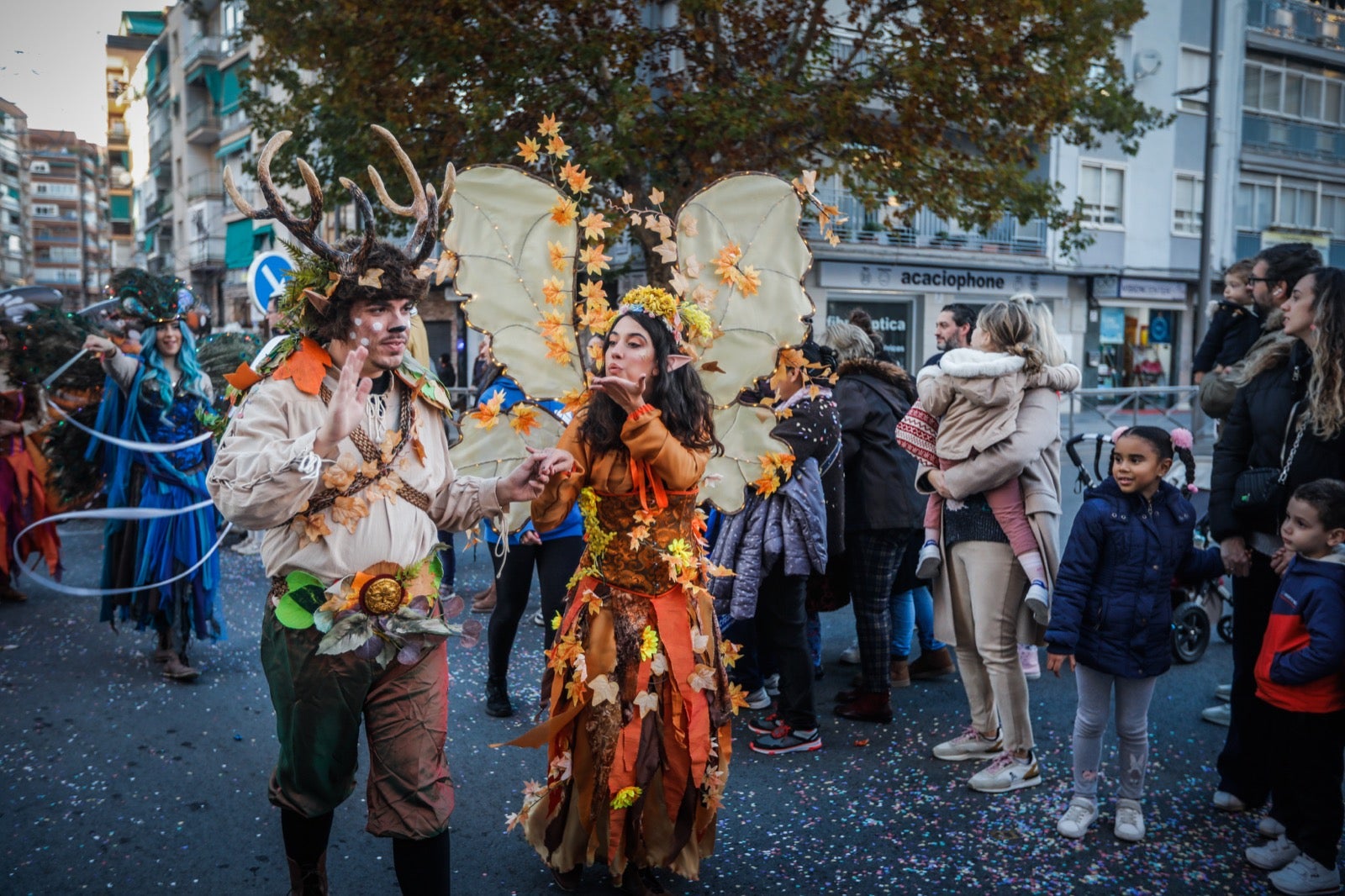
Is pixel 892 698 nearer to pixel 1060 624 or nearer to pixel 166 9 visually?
pixel 1060 624

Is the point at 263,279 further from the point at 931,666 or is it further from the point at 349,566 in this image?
the point at 349,566

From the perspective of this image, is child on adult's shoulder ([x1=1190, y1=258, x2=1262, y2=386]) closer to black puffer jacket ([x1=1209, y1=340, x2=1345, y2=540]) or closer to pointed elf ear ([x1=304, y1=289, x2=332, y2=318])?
black puffer jacket ([x1=1209, y1=340, x2=1345, y2=540])

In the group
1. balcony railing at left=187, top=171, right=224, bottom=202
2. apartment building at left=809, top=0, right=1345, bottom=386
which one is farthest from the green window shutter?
apartment building at left=809, top=0, right=1345, bottom=386

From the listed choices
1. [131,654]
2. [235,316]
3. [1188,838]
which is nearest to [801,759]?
[1188,838]

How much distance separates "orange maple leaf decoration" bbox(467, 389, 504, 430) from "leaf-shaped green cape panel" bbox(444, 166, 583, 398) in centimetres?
12

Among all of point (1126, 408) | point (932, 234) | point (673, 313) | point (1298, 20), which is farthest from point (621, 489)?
point (1298, 20)

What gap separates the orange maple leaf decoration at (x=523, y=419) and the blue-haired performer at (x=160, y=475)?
3.17m

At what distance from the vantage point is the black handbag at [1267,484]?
3799mm

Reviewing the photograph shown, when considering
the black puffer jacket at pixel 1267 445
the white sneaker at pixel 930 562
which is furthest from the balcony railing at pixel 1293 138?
the white sneaker at pixel 930 562

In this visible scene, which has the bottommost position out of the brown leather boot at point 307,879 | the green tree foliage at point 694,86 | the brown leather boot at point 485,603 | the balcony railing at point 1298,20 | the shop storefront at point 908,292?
the brown leather boot at point 485,603

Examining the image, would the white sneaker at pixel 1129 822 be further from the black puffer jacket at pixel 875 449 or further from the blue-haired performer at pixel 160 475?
the blue-haired performer at pixel 160 475

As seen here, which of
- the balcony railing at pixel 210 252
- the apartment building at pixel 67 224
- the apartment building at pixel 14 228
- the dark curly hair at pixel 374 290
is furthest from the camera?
the apartment building at pixel 67 224

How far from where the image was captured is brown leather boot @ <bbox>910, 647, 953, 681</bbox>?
5879 mm

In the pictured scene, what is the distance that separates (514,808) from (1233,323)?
468cm
